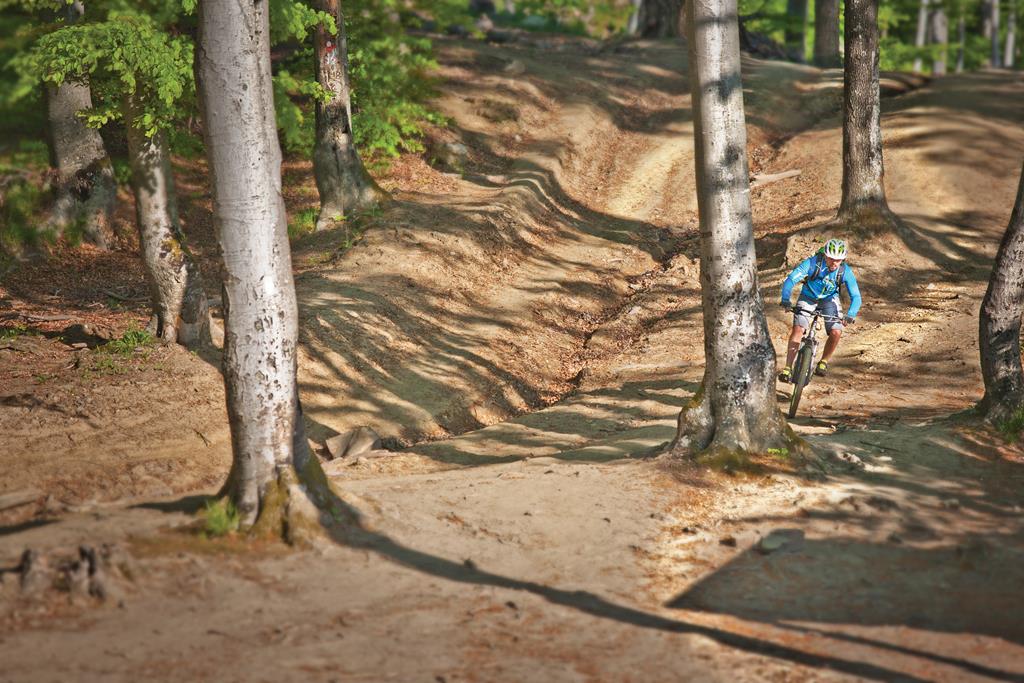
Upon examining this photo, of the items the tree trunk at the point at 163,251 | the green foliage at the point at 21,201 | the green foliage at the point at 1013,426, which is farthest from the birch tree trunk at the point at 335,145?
the green foliage at the point at 1013,426

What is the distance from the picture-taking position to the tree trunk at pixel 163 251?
41.2 ft

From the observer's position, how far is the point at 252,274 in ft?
24.6

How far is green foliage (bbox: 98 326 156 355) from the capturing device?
12844mm

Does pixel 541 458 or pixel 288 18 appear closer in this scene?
pixel 541 458

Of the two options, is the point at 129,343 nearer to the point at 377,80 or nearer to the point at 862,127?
the point at 377,80

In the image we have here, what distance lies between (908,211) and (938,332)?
523 cm

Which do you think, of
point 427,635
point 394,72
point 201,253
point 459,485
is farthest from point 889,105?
point 427,635

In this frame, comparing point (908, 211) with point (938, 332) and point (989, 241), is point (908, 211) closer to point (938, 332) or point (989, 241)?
point (989, 241)

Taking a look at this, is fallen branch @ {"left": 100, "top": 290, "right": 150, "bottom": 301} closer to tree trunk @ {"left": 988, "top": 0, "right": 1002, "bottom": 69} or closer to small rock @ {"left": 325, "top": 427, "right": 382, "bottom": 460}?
small rock @ {"left": 325, "top": 427, "right": 382, "bottom": 460}

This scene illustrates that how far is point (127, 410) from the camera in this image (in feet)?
37.5

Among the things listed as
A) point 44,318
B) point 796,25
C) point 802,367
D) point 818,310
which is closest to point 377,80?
point 44,318

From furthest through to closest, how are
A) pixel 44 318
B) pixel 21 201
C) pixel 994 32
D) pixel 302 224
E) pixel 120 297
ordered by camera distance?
pixel 994 32, pixel 302 224, pixel 21 201, pixel 120 297, pixel 44 318

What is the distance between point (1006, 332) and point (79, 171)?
15.0 m

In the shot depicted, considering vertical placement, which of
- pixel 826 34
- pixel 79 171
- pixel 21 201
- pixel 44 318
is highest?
pixel 826 34
